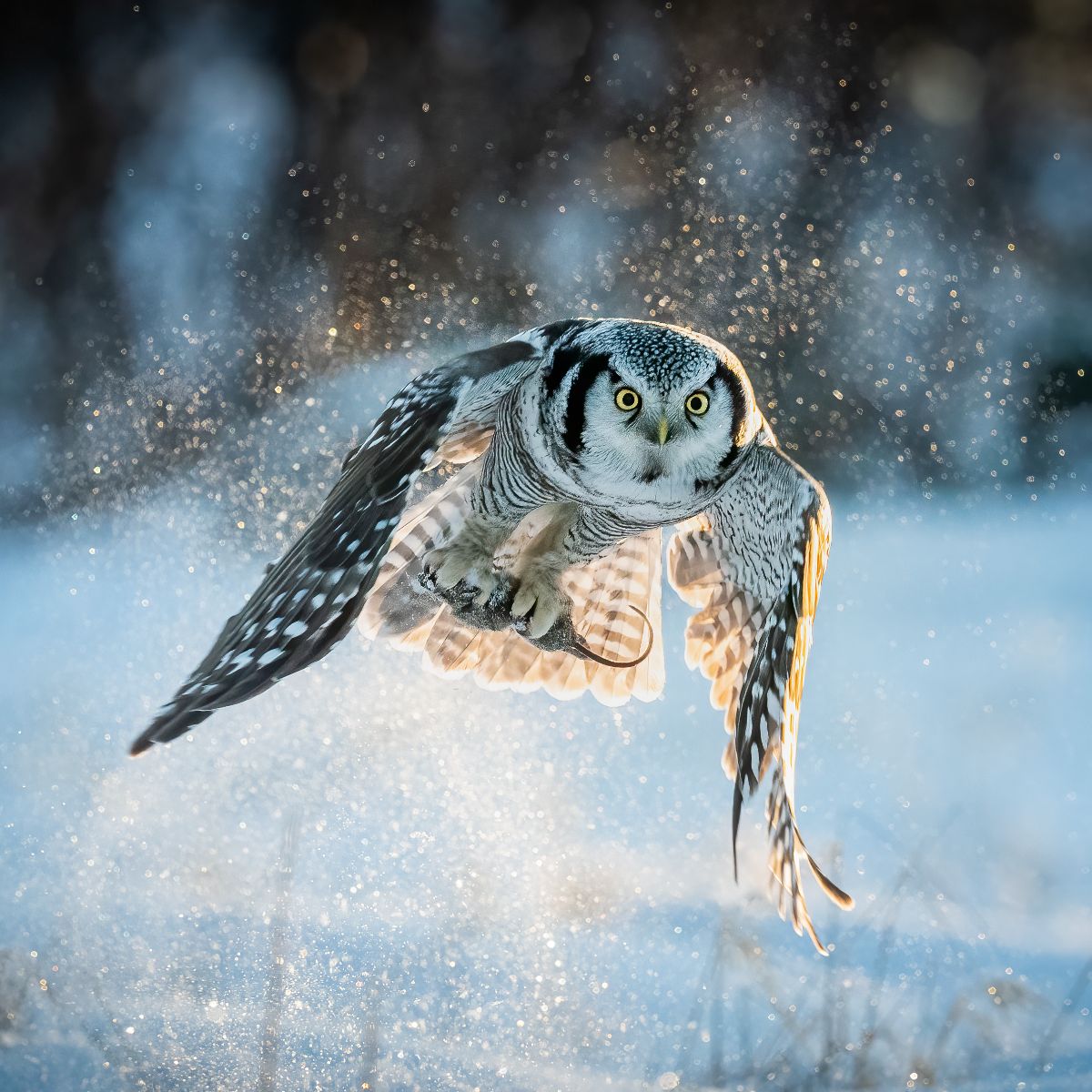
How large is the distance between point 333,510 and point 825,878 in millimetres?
1703

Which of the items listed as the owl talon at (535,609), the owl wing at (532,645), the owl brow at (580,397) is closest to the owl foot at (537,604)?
the owl talon at (535,609)

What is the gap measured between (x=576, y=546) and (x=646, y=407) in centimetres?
89

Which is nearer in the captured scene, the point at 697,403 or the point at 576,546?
the point at 697,403

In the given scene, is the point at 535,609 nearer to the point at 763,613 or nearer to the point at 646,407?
the point at 763,613

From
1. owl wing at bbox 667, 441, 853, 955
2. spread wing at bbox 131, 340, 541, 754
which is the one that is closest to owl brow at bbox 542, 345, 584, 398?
spread wing at bbox 131, 340, 541, 754

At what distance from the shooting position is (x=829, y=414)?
22.8ft

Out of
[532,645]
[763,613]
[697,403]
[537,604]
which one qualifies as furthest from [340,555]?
[763,613]

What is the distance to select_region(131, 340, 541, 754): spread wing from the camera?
7.43 feet

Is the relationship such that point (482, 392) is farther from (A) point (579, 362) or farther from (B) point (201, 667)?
(B) point (201, 667)

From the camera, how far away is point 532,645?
3.99 m

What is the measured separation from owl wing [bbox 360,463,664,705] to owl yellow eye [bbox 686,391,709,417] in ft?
3.35

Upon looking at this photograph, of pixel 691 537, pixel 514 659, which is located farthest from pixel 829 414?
pixel 514 659

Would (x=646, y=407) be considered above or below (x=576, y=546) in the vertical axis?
above

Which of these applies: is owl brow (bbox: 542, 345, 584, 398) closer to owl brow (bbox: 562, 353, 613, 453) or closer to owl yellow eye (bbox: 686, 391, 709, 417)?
owl brow (bbox: 562, 353, 613, 453)
